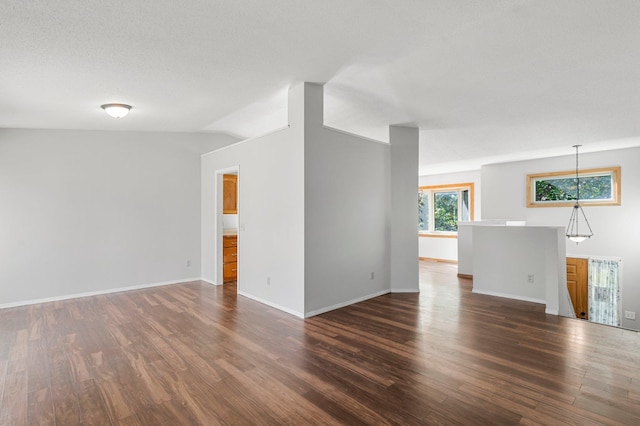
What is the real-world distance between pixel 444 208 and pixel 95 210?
8490mm

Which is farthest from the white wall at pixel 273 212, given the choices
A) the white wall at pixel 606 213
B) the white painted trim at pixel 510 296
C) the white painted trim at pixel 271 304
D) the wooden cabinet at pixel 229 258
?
the white wall at pixel 606 213

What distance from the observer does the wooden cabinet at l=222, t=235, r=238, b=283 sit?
605 cm

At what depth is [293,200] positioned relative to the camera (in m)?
4.17

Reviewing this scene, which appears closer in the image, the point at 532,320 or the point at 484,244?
the point at 532,320

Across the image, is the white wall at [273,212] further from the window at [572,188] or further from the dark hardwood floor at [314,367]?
the window at [572,188]

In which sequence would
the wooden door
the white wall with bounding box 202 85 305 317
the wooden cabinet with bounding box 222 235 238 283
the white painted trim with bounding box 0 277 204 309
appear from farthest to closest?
the wooden door < the wooden cabinet with bounding box 222 235 238 283 < the white painted trim with bounding box 0 277 204 309 < the white wall with bounding box 202 85 305 317

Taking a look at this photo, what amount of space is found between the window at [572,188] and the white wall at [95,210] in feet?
23.7

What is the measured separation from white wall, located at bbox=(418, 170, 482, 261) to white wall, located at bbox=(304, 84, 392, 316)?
458 cm

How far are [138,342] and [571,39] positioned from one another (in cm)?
486

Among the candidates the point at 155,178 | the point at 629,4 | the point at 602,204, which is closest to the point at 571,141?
the point at 602,204

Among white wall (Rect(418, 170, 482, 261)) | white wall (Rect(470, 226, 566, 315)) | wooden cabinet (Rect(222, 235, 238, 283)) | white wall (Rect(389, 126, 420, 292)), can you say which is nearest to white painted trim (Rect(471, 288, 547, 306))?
white wall (Rect(470, 226, 566, 315))

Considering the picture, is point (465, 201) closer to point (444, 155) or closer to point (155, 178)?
point (444, 155)

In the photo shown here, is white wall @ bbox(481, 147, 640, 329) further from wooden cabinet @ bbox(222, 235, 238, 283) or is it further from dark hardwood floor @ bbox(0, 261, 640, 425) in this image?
wooden cabinet @ bbox(222, 235, 238, 283)

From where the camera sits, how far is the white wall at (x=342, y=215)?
13.4 feet
